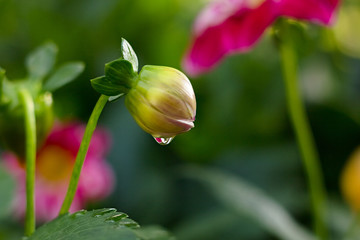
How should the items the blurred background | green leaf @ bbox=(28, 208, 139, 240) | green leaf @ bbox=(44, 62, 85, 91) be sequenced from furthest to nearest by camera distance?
the blurred background, green leaf @ bbox=(44, 62, 85, 91), green leaf @ bbox=(28, 208, 139, 240)

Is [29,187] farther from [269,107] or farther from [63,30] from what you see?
[63,30]

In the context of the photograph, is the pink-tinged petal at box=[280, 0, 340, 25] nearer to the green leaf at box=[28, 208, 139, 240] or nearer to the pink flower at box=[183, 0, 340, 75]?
the pink flower at box=[183, 0, 340, 75]

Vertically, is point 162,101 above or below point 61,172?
below

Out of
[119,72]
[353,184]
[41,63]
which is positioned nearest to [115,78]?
[119,72]

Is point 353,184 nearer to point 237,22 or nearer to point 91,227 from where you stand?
point 237,22

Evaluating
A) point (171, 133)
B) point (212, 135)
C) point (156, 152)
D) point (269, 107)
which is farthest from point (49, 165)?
point (171, 133)

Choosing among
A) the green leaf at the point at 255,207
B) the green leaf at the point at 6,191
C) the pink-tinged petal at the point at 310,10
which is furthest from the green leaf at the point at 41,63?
the green leaf at the point at 255,207

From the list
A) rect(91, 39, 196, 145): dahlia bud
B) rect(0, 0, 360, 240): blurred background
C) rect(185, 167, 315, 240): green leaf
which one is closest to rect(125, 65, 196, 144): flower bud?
rect(91, 39, 196, 145): dahlia bud

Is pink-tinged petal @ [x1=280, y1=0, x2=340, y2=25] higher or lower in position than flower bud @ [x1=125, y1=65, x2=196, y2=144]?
higher
